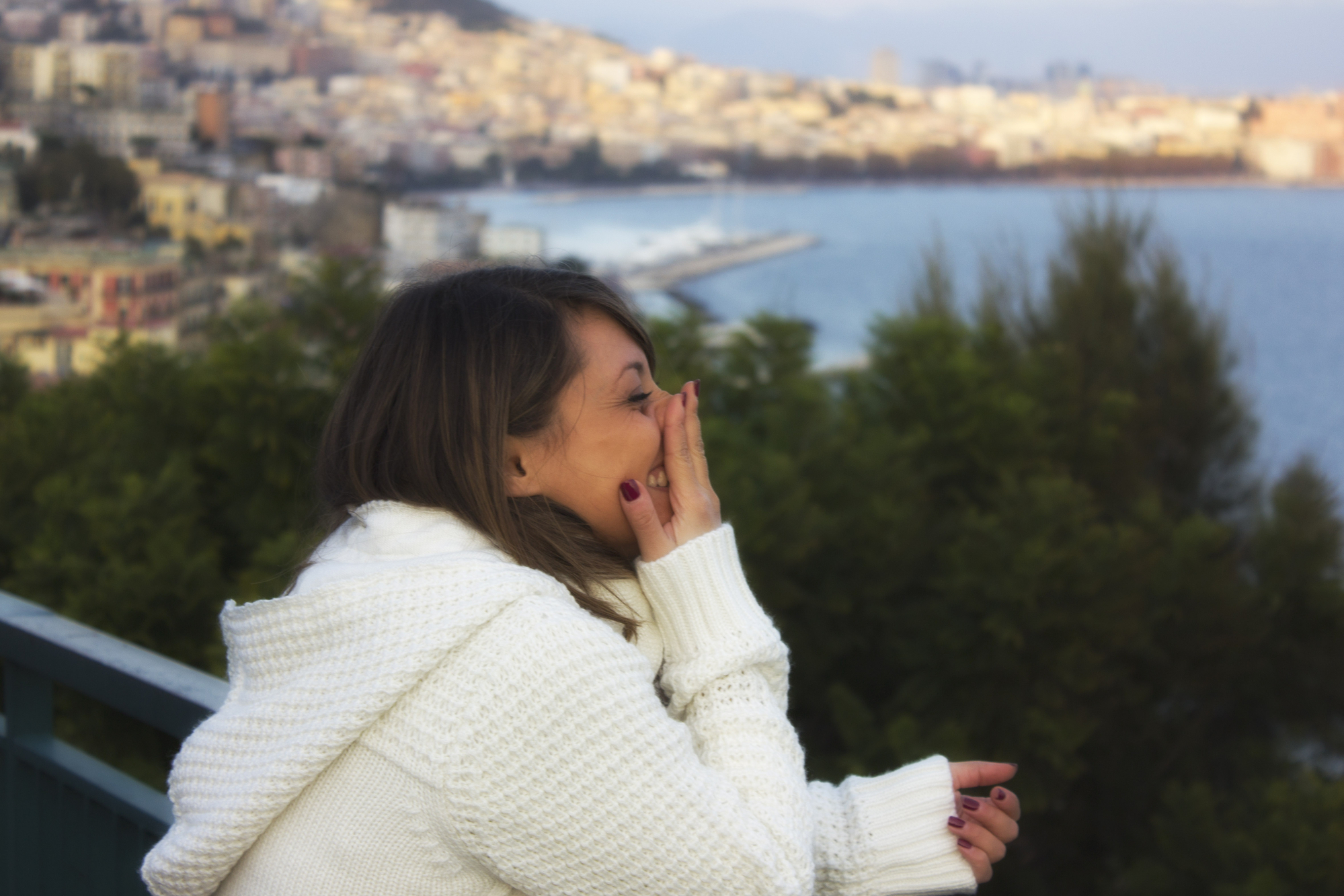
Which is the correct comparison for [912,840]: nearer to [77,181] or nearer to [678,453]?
[678,453]

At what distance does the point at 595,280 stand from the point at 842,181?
695cm

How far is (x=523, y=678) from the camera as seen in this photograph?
0.98 metres

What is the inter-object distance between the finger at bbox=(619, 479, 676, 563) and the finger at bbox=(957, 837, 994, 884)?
1.32 ft

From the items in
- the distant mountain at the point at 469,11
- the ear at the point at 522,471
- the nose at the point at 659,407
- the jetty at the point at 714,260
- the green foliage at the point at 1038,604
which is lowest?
the green foliage at the point at 1038,604

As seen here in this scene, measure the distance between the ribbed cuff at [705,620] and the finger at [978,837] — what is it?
0.22 meters

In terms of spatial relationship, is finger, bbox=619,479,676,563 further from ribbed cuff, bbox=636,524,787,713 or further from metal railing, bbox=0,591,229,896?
metal railing, bbox=0,591,229,896

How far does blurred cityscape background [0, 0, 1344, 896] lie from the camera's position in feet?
11.3

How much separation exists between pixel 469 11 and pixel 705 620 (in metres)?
8.17

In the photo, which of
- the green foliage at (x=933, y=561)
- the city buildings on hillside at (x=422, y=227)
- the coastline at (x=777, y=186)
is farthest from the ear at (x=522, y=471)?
the coastline at (x=777, y=186)

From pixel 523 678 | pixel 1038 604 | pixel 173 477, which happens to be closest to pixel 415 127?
pixel 173 477

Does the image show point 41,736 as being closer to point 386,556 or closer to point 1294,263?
point 386,556

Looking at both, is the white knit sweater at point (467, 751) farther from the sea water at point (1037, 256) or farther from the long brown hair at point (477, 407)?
the sea water at point (1037, 256)

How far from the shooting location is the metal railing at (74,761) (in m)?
1.47

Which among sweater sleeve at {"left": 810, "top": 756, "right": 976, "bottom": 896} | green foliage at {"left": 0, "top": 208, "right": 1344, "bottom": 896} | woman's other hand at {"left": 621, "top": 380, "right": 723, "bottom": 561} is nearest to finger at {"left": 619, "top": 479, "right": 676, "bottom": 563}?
woman's other hand at {"left": 621, "top": 380, "right": 723, "bottom": 561}
